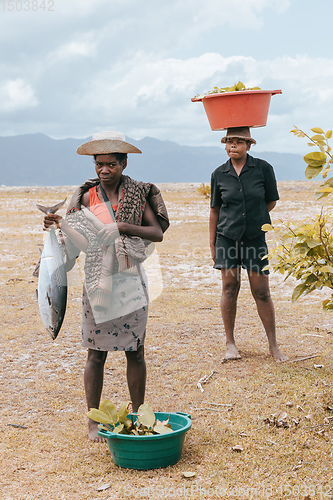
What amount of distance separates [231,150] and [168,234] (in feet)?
30.3

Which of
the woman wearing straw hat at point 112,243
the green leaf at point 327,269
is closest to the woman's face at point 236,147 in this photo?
the woman wearing straw hat at point 112,243

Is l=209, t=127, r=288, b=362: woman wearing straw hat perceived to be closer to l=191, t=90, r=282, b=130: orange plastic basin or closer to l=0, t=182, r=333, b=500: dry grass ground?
l=191, t=90, r=282, b=130: orange plastic basin

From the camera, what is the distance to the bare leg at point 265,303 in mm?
4562

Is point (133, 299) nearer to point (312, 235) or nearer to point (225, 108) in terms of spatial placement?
point (312, 235)

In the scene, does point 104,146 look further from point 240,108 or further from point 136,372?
point 240,108

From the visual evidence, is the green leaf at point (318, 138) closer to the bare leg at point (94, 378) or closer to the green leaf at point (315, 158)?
the green leaf at point (315, 158)

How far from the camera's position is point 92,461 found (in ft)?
10.1

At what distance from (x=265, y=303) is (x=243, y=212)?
2.71 feet

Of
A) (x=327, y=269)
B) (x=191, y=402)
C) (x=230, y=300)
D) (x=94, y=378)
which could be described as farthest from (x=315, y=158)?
(x=230, y=300)

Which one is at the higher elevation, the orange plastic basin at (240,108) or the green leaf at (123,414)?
the orange plastic basin at (240,108)

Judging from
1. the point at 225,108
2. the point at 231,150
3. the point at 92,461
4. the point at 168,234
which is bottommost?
the point at 92,461

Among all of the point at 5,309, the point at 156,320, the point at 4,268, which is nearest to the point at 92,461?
the point at 156,320

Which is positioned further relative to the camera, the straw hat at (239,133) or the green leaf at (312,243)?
the straw hat at (239,133)

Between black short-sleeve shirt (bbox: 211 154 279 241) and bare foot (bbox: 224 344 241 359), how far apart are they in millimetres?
1025
